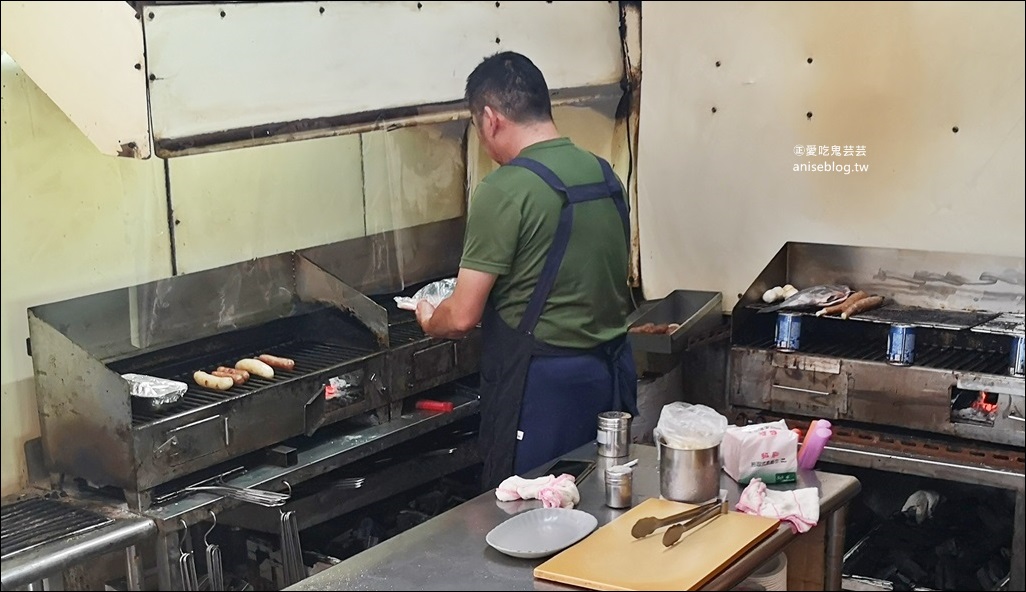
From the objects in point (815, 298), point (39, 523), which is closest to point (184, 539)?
point (39, 523)

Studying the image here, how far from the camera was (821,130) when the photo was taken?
3.11 meters

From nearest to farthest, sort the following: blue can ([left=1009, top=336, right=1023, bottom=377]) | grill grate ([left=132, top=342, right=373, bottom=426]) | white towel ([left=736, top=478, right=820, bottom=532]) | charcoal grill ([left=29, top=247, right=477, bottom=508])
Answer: white towel ([left=736, top=478, right=820, bottom=532]) → charcoal grill ([left=29, top=247, right=477, bottom=508]) → grill grate ([left=132, top=342, right=373, bottom=426]) → blue can ([left=1009, top=336, right=1023, bottom=377])

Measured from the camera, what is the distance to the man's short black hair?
261 centimetres

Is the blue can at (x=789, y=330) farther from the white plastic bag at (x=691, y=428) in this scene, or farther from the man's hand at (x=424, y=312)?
the man's hand at (x=424, y=312)

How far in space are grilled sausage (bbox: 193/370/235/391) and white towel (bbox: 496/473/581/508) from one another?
2.54ft

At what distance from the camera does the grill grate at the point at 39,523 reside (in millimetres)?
2151

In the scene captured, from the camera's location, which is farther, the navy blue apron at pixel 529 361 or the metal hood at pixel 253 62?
the navy blue apron at pixel 529 361

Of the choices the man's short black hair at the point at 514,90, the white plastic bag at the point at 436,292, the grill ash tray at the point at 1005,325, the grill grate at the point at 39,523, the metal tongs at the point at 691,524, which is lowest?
the grill grate at the point at 39,523

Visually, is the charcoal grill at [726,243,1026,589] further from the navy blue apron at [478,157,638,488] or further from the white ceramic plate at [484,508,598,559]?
the white ceramic plate at [484,508,598,559]

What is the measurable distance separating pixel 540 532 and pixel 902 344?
4.43ft

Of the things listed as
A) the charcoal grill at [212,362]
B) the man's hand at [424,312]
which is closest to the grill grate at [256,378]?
the charcoal grill at [212,362]

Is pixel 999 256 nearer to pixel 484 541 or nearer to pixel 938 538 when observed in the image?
pixel 938 538

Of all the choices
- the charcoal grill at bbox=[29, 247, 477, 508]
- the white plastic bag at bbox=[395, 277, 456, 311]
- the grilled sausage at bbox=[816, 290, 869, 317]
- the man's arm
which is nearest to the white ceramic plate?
the man's arm

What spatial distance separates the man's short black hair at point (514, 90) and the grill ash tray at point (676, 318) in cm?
81
